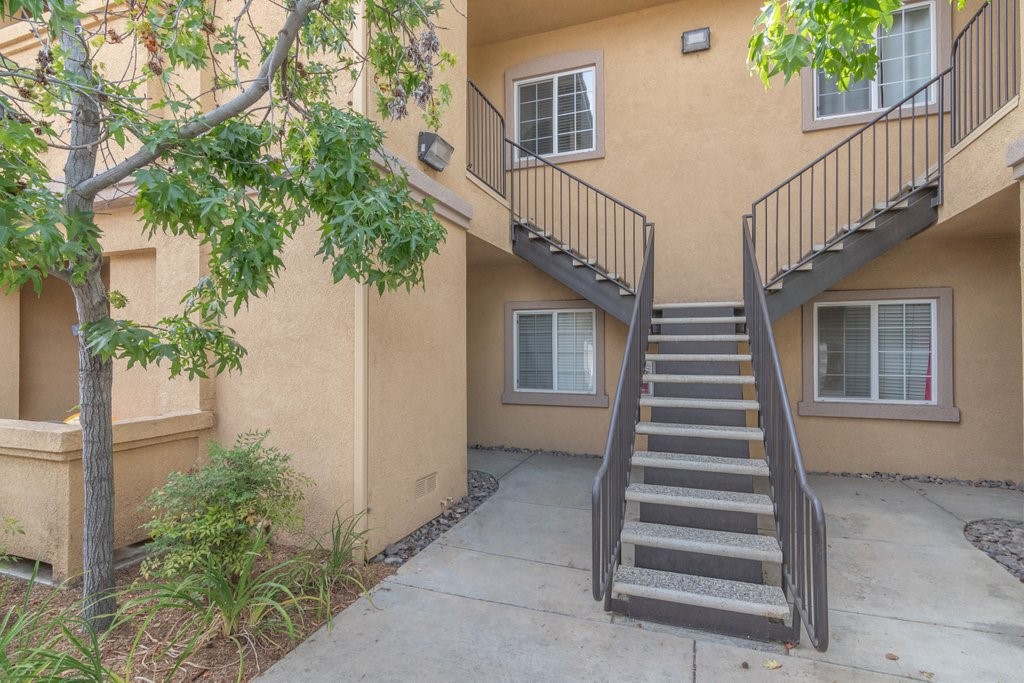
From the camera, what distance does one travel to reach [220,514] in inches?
120

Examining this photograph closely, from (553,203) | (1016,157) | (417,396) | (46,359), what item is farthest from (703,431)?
(46,359)

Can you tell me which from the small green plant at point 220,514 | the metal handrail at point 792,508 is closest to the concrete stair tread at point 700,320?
the metal handrail at point 792,508

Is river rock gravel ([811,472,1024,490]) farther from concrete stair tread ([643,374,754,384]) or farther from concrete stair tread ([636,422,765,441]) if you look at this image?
concrete stair tread ([636,422,765,441])

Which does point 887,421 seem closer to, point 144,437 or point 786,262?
point 786,262

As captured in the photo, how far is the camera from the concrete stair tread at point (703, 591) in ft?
9.14

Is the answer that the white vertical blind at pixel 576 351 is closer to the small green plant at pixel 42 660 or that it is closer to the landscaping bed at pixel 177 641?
the landscaping bed at pixel 177 641

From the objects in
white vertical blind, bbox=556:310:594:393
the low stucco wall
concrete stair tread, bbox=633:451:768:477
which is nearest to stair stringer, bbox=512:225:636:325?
white vertical blind, bbox=556:310:594:393

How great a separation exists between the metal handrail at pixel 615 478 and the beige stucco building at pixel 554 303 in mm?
1883

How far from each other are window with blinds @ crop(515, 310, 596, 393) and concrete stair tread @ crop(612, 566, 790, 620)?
3882mm

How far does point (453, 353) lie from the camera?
5039mm

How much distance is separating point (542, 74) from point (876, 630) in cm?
728

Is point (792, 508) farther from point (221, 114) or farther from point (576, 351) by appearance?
point (576, 351)

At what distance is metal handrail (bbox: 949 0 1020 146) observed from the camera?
4449mm

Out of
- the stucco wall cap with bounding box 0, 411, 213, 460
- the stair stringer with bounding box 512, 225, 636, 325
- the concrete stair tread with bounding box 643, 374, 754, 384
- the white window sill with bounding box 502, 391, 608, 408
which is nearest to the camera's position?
the stucco wall cap with bounding box 0, 411, 213, 460
